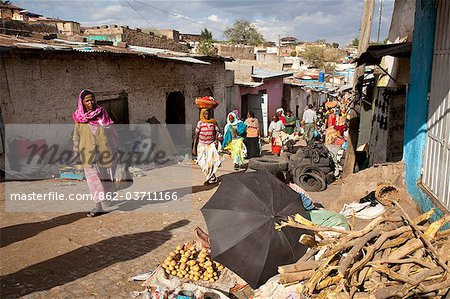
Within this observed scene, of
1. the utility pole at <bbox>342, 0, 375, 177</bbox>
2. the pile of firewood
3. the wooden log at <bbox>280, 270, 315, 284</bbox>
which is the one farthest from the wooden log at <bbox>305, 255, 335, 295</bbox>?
the utility pole at <bbox>342, 0, 375, 177</bbox>

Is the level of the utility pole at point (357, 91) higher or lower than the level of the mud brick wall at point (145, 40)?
lower

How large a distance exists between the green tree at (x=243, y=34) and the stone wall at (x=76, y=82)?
47434 mm

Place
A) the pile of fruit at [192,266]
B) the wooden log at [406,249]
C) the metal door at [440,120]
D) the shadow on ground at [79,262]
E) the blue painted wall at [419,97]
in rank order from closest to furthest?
the wooden log at [406,249], the shadow on ground at [79,262], the pile of fruit at [192,266], the metal door at [440,120], the blue painted wall at [419,97]

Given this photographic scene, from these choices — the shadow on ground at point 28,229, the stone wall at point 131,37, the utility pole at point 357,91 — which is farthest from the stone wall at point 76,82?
the utility pole at point 357,91

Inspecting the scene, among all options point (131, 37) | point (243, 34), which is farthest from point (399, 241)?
point (243, 34)

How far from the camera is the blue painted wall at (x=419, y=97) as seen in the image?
541 cm

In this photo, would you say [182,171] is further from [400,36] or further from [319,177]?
[400,36]

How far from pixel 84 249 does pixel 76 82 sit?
566cm

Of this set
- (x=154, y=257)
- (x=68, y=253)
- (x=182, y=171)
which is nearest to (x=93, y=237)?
(x=68, y=253)

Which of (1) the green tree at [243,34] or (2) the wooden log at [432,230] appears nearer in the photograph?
(2) the wooden log at [432,230]

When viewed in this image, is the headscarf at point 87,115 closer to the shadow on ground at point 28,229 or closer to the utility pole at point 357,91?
the shadow on ground at point 28,229

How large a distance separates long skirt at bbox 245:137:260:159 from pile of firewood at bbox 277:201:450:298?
922cm

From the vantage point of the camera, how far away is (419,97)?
5844mm

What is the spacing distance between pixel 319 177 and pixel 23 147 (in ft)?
Result: 20.9
